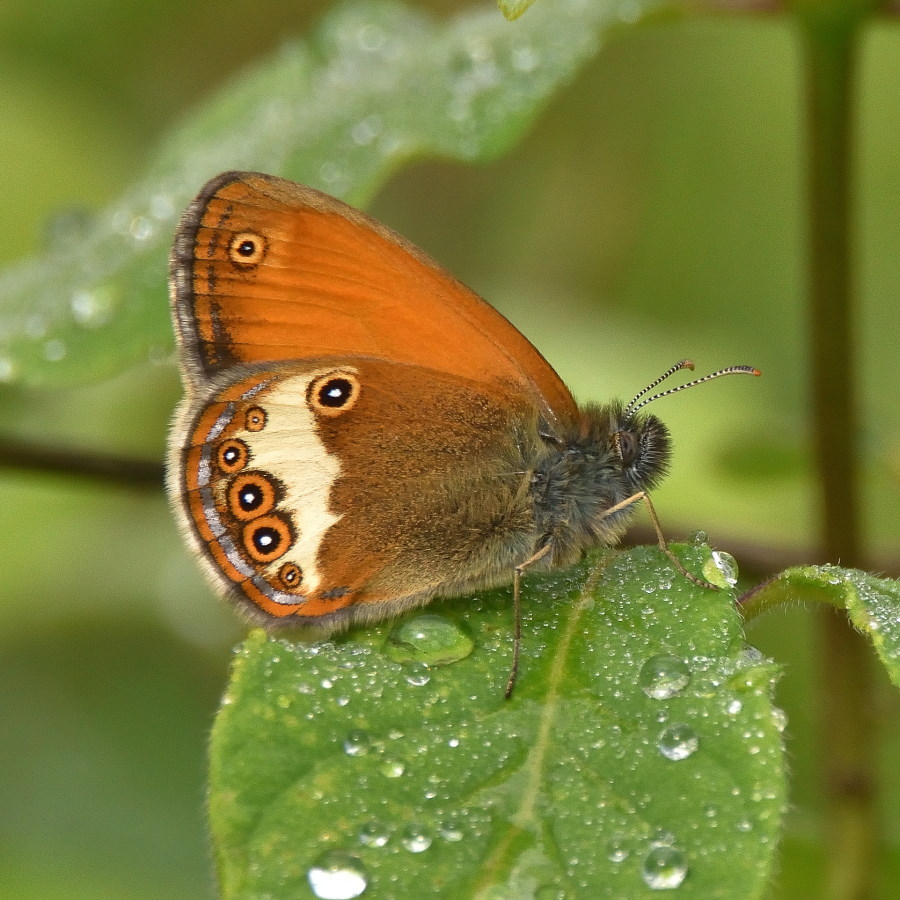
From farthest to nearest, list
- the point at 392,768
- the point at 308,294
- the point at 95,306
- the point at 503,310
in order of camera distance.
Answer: the point at 503,310 < the point at 95,306 < the point at 308,294 < the point at 392,768

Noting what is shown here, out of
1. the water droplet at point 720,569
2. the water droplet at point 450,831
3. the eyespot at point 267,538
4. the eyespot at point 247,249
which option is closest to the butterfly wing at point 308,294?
the eyespot at point 247,249

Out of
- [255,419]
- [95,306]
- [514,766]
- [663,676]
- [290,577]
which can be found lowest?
[514,766]

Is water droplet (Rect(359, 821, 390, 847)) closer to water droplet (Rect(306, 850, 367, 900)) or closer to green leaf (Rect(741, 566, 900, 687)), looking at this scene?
water droplet (Rect(306, 850, 367, 900))

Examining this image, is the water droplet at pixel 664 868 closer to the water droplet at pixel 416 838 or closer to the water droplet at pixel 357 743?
the water droplet at pixel 416 838

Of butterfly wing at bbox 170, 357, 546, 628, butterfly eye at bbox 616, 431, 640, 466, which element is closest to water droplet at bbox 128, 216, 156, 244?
butterfly wing at bbox 170, 357, 546, 628

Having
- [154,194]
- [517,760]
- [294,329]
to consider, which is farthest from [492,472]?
[154,194]

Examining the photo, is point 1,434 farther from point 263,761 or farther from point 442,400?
point 263,761

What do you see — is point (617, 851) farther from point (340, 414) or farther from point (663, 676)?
point (340, 414)

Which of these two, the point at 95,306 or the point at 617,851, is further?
the point at 95,306

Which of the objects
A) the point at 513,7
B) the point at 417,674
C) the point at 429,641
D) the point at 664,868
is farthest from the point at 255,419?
the point at 664,868
